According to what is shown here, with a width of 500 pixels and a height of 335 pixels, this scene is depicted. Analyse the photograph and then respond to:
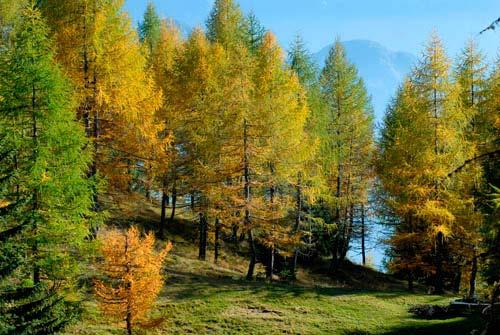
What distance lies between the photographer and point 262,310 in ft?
71.1

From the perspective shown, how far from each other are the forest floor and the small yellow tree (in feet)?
2.94

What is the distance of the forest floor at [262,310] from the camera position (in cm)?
1945

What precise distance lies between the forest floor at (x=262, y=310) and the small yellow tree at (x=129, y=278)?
2.94 ft

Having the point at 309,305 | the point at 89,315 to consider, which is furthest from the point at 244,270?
the point at 89,315

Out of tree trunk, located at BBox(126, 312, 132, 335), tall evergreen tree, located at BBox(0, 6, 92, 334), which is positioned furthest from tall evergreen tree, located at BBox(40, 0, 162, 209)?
tree trunk, located at BBox(126, 312, 132, 335)

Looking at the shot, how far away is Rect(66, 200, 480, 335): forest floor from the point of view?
19453 mm

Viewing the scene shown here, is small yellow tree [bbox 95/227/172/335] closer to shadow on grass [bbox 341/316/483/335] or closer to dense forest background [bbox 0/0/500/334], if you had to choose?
dense forest background [bbox 0/0/500/334]

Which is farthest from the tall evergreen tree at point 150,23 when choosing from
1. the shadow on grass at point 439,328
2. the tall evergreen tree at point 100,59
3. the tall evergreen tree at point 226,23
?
the shadow on grass at point 439,328

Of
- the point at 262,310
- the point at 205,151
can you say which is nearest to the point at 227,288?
the point at 262,310

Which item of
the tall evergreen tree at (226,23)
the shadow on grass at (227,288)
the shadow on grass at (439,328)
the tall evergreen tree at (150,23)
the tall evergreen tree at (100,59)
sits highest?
the tall evergreen tree at (150,23)

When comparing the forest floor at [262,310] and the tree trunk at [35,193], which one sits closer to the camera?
the tree trunk at [35,193]

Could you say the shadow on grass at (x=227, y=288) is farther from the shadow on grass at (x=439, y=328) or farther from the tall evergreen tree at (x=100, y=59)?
the tall evergreen tree at (x=100, y=59)

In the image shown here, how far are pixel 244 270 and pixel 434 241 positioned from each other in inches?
441

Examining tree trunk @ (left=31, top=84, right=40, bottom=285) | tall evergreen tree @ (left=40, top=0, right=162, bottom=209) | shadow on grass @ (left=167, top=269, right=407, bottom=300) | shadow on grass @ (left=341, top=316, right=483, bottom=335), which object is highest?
tall evergreen tree @ (left=40, top=0, right=162, bottom=209)
